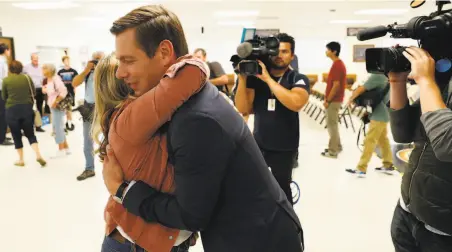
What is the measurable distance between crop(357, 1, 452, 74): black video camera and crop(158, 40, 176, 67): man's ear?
2.48 ft

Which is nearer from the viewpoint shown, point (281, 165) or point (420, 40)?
point (420, 40)

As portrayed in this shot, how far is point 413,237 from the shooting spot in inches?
51.9

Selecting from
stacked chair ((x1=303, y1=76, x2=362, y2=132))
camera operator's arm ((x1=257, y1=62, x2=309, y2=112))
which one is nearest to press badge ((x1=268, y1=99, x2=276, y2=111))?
camera operator's arm ((x1=257, y1=62, x2=309, y2=112))

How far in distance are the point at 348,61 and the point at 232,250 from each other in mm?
13396

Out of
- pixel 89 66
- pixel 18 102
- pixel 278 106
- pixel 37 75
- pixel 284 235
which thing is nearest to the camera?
pixel 284 235

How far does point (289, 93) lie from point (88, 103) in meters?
2.54

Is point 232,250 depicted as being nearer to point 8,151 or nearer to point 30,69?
point 8,151

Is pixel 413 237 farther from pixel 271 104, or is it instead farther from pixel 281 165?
pixel 271 104

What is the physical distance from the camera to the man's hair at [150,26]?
90 cm

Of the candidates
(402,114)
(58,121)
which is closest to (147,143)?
(402,114)

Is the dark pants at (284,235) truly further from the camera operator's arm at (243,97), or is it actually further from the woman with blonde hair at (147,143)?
the camera operator's arm at (243,97)

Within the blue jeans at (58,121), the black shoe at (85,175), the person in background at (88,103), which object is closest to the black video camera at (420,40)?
the person in background at (88,103)

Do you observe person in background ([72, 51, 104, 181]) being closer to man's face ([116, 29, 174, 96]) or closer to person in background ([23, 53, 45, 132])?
man's face ([116, 29, 174, 96])

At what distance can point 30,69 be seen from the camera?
7.24 meters
